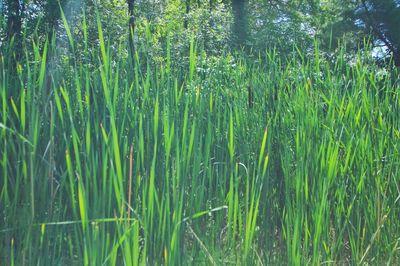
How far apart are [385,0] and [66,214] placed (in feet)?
43.1

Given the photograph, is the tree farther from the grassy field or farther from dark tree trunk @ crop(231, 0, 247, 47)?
the grassy field

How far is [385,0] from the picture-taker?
45.0 feet

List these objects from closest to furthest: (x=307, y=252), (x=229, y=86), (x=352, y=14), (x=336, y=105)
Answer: (x=307, y=252)
(x=336, y=105)
(x=229, y=86)
(x=352, y=14)

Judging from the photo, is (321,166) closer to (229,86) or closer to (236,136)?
(236,136)

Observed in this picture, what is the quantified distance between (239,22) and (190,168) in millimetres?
13579

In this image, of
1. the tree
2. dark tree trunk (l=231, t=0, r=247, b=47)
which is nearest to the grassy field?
dark tree trunk (l=231, t=0, r=247, b=47)

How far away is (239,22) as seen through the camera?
1538cm

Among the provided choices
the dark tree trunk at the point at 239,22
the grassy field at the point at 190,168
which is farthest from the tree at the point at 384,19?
A: the grassy field at the point at 190,168

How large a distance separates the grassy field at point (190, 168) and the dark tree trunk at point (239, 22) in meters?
10.2

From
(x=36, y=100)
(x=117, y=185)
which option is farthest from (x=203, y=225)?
(x=36, y=100)

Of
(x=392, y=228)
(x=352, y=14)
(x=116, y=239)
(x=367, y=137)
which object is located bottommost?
(x=392, y=228)

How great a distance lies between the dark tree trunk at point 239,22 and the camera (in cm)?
1373

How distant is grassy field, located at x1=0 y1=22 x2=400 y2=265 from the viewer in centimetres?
182

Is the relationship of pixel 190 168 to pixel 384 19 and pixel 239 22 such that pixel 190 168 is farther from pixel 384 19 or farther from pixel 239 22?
pixel 239 22
